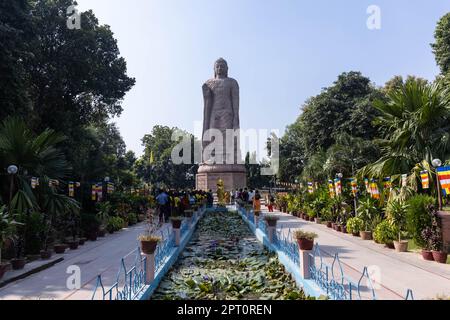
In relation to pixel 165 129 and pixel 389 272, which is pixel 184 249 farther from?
pixel 165 129

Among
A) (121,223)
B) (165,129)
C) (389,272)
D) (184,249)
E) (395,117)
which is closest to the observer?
(389,272)


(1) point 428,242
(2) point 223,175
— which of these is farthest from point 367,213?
(2) point 223,175

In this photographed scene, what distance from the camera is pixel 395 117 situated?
9859 mm

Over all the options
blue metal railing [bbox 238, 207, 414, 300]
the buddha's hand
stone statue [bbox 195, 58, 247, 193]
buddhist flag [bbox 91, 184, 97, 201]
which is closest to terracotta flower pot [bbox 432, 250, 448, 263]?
blue metal railing [bbox 238, 207, 414, 300]

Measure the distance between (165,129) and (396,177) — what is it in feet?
171

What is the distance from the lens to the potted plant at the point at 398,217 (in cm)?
916

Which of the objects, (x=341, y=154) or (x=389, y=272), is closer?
(x=389, y=272)

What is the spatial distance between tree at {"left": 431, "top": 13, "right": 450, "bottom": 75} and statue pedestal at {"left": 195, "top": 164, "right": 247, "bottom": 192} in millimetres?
15453

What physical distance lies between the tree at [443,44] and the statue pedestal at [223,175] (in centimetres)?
1545

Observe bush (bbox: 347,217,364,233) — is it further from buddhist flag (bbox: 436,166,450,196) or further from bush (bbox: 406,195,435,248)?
buddhist flag (bbox: 436,166,450,196)

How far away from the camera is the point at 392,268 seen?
7309mm

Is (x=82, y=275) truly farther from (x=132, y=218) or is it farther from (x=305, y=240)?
(x=132, y=218)

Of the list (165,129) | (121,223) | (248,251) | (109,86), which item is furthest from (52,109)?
(165,129)
